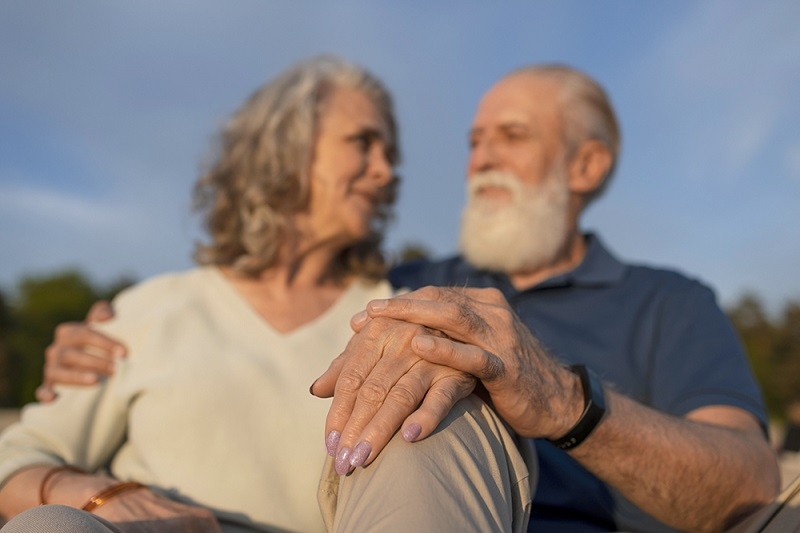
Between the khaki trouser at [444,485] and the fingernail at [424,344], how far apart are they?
0.15 metres

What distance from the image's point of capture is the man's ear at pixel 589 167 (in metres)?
3.67

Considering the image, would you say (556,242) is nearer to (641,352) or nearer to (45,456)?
(641,352)

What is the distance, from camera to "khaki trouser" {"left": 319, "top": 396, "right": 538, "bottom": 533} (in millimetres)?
1273

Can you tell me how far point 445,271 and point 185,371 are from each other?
137 cm

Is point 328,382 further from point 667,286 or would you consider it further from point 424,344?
point 667,286

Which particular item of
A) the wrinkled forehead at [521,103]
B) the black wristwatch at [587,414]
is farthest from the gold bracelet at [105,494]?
the wrinkled forehead at [521,103]

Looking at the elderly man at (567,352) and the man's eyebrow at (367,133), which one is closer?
the elderly man at (567,352)

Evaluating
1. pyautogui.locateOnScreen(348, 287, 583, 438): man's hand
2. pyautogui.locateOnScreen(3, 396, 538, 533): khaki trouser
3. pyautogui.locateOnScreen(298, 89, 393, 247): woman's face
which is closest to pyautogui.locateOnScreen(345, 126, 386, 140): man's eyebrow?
pyautogui.locateOnScreen(298, 89, 393, 247): woman's face

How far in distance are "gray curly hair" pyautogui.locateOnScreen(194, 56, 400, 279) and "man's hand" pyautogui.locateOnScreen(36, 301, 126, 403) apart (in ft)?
1.92

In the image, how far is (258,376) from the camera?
2.54 metres

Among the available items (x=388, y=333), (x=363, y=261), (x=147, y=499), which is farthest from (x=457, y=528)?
(x=363, y=261)

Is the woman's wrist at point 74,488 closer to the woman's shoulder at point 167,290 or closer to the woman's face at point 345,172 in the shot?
the woman's shoulder at point 167,290

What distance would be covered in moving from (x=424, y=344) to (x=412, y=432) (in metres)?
0.18

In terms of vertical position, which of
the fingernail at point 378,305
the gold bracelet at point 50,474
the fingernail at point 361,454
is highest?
the fingernail at point 378,305
